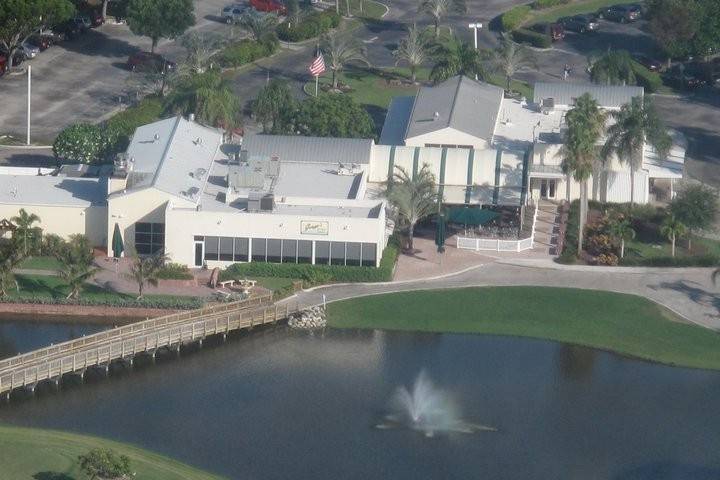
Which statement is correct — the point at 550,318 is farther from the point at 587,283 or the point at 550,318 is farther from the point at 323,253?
the point at 323,253

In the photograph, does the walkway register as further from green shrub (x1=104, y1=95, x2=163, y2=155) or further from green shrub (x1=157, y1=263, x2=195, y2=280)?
green shrub (x1=104, y1=95, x2=163, y2=155)

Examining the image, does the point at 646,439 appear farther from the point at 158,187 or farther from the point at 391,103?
the point at 391,103

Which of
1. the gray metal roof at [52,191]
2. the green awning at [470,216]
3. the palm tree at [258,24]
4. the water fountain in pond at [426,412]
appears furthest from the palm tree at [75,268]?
the palm tree at [258,24]

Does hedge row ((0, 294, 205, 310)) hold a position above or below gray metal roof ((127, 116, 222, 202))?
below

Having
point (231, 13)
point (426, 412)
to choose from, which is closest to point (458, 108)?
point (231, 13)

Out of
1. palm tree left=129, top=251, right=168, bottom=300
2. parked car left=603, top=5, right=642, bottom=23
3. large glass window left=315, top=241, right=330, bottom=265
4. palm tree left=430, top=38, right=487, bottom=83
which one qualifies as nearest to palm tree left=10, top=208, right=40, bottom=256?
palm tree left=129, top=251, right=168, bottom=300

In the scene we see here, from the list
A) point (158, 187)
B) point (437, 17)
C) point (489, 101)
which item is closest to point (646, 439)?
point (158, 187)

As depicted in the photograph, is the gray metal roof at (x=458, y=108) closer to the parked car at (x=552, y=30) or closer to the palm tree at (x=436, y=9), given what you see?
the palm tree at (x=436, y=9)
